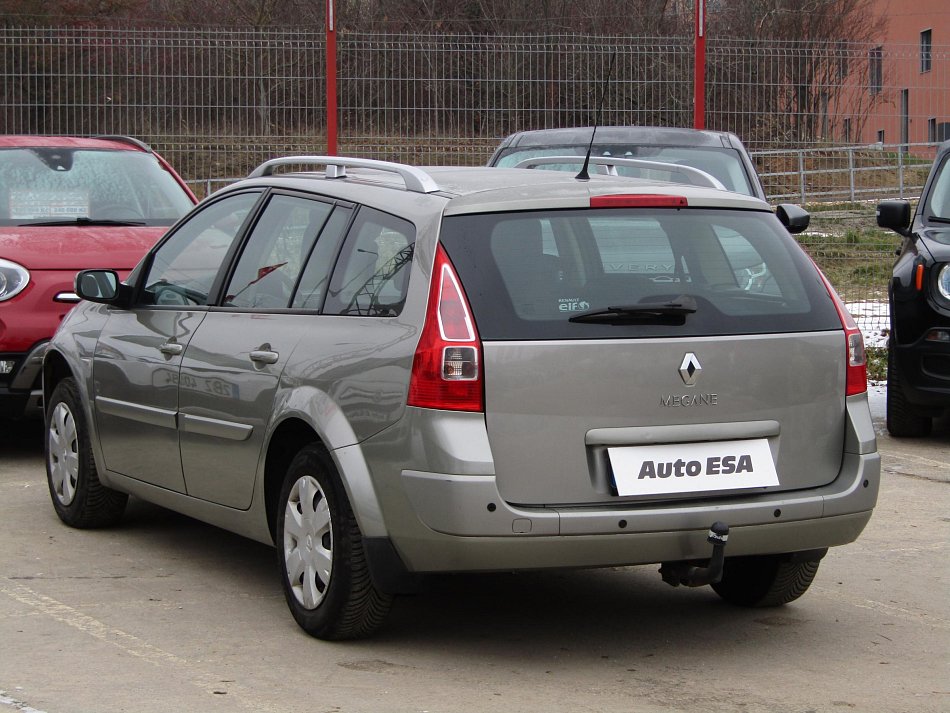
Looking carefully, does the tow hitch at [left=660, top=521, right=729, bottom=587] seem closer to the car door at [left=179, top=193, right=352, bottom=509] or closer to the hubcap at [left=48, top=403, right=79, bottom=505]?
the car door at [left=179, top=193, right=352, bottom=509]

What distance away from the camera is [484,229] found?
476 cm

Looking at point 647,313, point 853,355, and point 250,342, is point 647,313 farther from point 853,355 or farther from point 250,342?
point 250,342

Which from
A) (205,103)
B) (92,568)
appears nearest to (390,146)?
(205,103)

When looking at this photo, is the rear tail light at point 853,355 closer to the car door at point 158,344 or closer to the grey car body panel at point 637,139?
the car door at point 158,344

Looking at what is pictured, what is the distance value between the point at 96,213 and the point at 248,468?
179 inches

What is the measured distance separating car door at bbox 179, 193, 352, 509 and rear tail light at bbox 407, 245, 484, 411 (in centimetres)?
74

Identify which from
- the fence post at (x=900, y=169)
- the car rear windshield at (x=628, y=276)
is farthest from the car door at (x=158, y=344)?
the fence post at (x=900, y=169)

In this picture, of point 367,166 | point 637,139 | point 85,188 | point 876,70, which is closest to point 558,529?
point 367,166

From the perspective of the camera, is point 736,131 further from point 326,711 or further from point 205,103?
point 326,711

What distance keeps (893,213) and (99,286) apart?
511cm

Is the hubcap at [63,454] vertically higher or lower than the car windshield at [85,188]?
lower

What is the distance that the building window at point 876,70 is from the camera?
15.9m

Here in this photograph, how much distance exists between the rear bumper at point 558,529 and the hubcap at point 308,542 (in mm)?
391

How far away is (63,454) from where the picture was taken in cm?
702
